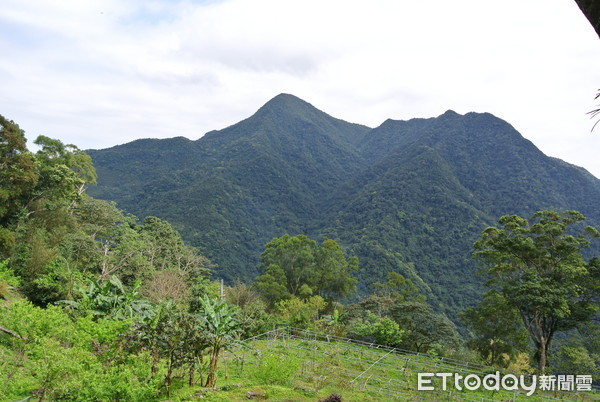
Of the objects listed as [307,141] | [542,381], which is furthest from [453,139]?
[542,381]

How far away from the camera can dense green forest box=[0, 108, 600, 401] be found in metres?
7.84

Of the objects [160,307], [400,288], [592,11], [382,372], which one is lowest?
[382,372]

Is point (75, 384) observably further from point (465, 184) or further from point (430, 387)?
point (465, 184)

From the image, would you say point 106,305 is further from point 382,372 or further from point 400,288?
point 400,288

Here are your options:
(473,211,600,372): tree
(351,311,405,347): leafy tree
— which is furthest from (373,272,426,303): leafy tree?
(473,211,600,372): tree

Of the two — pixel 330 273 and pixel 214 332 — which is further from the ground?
pixel 214 332

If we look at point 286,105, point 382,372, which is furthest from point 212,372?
point 286,105

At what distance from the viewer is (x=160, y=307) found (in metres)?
8.77

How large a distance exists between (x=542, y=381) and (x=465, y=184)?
74.7 m

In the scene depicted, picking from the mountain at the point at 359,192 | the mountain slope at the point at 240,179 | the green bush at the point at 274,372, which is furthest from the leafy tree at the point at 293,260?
the green bush at the point at 274,372

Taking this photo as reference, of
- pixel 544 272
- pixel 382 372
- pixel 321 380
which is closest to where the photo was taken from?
pixel 321 380

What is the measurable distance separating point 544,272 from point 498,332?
5.35m

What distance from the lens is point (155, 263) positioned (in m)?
24.7

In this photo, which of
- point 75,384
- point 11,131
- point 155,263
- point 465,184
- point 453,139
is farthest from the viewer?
point 453,139
